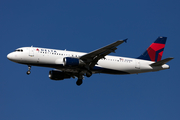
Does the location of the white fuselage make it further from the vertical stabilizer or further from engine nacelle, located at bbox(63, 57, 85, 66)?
the vertical stabilizer

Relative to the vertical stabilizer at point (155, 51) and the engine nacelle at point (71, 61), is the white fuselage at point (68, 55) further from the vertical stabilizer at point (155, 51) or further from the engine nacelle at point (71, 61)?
the vertical stabilizer at point (155, 51)

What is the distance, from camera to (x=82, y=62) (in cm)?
3597

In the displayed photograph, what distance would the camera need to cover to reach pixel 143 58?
1672 inches

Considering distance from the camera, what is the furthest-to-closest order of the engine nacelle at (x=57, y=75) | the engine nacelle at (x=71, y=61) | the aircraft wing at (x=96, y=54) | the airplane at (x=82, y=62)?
the engine nacelle at (x=57, y=75), the airplane at (x=82, y=62), the engine nacelle at (x=71, y=61), the aircraft wing at (x=96, y=54)

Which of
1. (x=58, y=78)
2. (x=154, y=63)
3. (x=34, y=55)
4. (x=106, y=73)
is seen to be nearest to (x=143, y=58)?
(x=154, y=63)

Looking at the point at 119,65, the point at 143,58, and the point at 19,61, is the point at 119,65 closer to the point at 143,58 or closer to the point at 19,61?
the point at 143,58

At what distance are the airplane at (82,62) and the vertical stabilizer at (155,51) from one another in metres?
0.15

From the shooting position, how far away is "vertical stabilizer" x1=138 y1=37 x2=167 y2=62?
141 feet

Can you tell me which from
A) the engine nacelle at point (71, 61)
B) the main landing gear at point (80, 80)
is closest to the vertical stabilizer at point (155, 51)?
the main landing gear at point (80, 80)

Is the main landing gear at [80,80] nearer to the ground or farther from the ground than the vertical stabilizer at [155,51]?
nearer to the ground

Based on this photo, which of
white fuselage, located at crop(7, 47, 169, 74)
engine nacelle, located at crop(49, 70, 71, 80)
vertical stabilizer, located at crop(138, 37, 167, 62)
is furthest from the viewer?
vertical stabilizer, located at crop(138, 37, 167, 62)

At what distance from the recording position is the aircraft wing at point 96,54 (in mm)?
33500

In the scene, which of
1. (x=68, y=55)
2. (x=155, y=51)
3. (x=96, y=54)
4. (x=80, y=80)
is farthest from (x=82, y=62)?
(x=155, y=51)

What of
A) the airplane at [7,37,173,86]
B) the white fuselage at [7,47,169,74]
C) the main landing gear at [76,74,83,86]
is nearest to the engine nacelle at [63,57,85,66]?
the airplane at [7,37,173,86]
